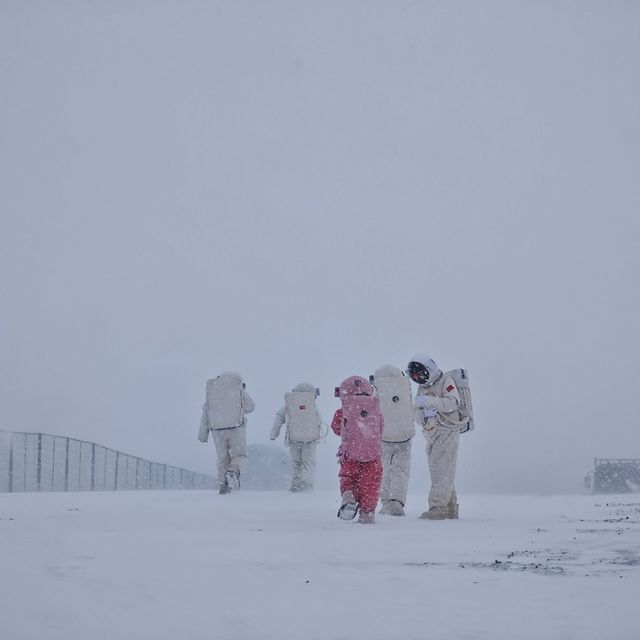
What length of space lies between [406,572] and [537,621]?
1.73m

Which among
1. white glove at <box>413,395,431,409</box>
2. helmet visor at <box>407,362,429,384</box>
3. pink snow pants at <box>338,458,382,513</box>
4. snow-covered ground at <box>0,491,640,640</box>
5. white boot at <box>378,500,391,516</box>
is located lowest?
white boot at <box>378,500,391,516</box>

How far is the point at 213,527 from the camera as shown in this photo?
388 inches

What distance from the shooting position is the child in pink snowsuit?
11.4m

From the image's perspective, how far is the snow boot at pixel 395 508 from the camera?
1326 centimetres

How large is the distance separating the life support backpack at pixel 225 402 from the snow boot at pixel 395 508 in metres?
5.88

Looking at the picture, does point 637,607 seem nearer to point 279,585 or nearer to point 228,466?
point 279,585

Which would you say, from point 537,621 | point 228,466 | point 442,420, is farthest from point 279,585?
point 228,466

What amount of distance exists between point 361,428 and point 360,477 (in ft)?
1.76

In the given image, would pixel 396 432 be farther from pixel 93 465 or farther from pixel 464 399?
pixel 93 465

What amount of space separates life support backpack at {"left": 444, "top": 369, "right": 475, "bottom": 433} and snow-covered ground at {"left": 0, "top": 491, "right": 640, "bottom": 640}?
2740 mm

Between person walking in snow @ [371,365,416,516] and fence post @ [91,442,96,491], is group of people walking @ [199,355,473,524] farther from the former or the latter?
fence post @ [91,442,96,491]

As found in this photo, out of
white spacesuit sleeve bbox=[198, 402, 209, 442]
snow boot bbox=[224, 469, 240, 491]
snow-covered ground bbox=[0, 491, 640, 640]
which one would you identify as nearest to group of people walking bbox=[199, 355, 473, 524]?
snow-covered ground bbox=[0, 491, 640, 640]

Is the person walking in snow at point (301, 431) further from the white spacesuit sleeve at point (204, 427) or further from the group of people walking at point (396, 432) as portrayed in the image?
the group of people walking at point (396, 432)

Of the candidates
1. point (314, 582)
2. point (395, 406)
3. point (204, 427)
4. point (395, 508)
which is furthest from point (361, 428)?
point (204, 427)
